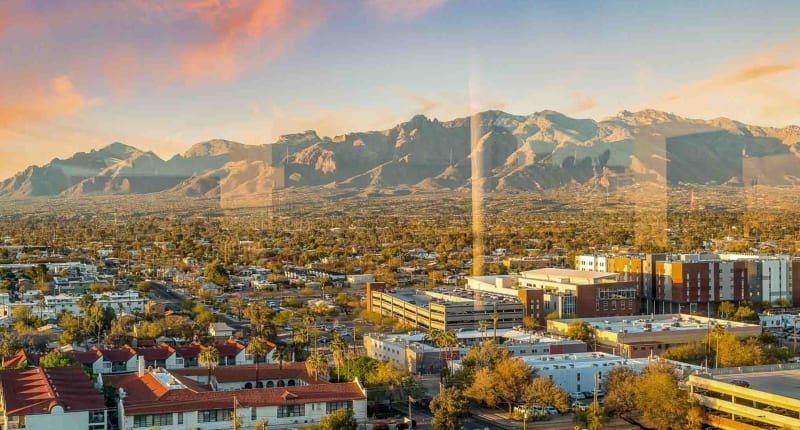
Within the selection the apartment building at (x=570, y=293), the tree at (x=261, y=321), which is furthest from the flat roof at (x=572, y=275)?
the tree at (x=261, y=321)

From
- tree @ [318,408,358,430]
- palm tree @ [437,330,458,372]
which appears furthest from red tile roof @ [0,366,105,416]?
palm tree @ [437,330,458,372]

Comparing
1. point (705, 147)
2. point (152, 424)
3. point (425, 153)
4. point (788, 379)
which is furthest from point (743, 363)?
point (425, 153)

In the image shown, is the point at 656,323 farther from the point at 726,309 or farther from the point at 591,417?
the point at 591,417

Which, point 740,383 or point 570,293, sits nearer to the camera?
point 740,383

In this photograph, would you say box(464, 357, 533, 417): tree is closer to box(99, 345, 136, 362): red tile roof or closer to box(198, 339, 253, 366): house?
box(198, 339, 253, 366): house

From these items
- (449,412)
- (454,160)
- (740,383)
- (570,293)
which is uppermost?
(454,160)

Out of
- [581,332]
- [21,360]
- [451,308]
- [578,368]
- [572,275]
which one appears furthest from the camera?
[572,275]

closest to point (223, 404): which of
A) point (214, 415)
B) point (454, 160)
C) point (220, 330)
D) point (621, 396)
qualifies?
point (214, 415)

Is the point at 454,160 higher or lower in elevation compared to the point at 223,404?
higher

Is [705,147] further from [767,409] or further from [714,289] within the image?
[767,409]
